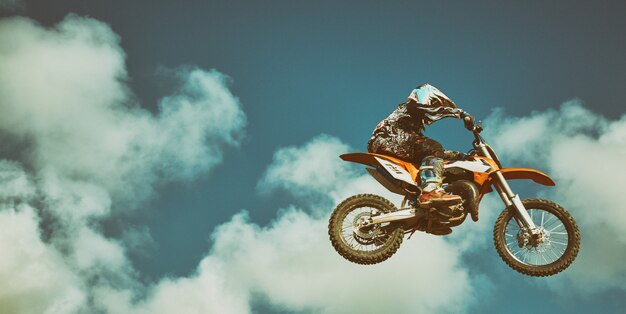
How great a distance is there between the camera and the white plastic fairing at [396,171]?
34.1 feet

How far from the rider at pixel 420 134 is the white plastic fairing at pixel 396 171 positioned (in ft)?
0.66

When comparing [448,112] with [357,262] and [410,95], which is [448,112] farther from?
[357,262]

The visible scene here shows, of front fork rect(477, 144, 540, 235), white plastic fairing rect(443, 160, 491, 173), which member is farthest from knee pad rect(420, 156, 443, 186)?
front fork rect(477, 144, 540, 235)

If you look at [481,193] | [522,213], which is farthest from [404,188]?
[522,213]

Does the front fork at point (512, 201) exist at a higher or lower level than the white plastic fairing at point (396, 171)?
lower

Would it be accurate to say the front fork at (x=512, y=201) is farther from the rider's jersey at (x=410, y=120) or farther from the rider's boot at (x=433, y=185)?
the rider's jersey at (x=410, y=120)

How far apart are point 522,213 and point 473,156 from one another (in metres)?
1.29

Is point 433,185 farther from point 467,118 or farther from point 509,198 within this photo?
point 509,198

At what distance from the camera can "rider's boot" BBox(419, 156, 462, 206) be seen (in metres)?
9.88

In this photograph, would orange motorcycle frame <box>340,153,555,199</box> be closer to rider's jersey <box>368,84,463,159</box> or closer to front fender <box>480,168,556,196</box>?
front fender <box>480,168,556,196</box>

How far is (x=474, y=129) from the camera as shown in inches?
416

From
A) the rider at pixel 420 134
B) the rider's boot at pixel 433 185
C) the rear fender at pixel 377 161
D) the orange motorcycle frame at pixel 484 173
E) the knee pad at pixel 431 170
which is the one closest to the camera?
the rider's boot at pixel 433 185

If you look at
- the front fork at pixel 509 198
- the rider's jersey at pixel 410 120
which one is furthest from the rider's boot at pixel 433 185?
the front fork at pixel 509 198

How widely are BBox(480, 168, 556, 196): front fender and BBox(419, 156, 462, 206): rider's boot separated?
2.93 ft
